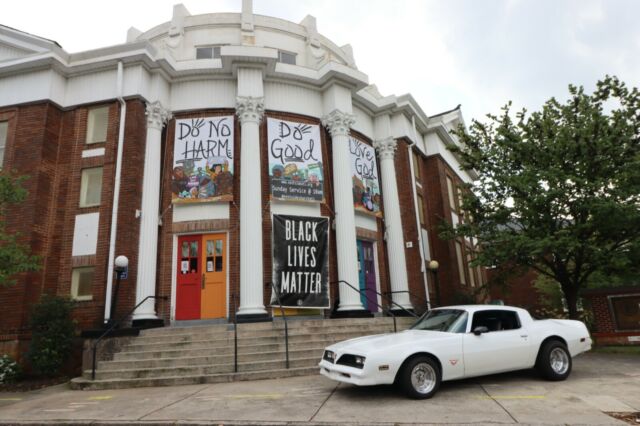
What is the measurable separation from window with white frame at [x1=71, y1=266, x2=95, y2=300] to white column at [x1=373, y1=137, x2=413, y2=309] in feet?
34.0

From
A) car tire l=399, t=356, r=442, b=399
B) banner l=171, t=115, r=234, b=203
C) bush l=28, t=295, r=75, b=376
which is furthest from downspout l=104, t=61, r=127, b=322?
car tire l=399, t=356, r=442, b=399

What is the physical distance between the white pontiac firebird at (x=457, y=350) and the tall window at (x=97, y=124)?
11.5 meters

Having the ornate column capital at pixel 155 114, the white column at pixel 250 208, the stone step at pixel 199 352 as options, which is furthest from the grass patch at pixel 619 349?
the ornate column capital at pixel 155 114

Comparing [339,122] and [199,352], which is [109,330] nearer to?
[199,352]

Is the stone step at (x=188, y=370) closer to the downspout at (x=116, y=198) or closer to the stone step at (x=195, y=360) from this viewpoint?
the stone step at (x=195, y=360)

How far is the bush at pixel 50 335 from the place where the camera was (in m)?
10.3

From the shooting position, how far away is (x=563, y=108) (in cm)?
1263

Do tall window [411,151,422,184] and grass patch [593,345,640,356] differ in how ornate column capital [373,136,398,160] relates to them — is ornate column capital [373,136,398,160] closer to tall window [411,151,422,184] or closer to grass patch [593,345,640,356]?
tall window [411,151,422,184]

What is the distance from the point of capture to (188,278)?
13.4 metres

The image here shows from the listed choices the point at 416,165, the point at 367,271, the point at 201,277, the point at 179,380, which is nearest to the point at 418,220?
the point at 416,165

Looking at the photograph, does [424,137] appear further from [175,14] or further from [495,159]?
[175,14]

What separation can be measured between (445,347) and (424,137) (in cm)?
1635

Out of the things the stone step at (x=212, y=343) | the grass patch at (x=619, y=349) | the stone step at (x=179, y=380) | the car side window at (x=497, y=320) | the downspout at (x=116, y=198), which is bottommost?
the grass patch at (x=619, y=349)

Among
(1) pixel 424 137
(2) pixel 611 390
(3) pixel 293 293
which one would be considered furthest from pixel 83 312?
(1) pixel 424 137
